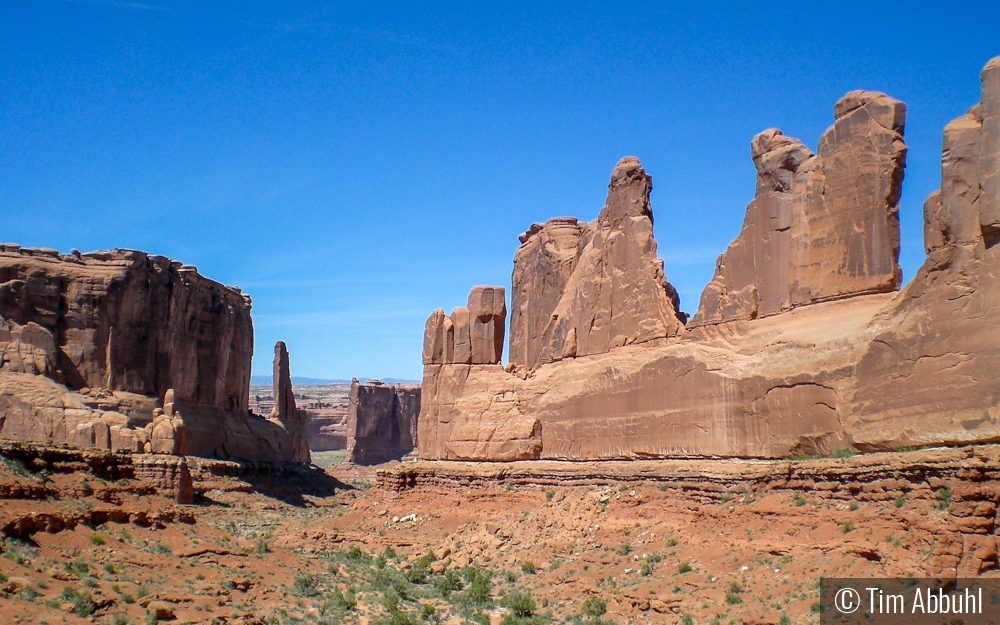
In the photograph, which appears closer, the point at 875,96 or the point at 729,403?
the point at 875,96

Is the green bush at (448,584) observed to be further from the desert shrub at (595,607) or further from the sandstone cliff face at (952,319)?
the sandstone cliff face at (952,319)

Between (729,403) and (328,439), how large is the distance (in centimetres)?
9668

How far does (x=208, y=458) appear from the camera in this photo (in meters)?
54.3

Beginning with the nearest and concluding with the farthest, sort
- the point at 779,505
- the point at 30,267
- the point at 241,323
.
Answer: the point at 779,505 → the point at 30,267 → the point at 241,323

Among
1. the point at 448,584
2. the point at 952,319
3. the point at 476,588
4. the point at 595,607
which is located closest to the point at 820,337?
the point at 952,319

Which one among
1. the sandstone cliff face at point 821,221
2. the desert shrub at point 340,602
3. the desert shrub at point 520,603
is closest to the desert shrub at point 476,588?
the desert shrub at point 520,603

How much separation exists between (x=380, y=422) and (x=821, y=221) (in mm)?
73050

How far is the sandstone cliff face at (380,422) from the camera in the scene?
9475 centimetres

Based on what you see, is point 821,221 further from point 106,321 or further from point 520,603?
point 106,321

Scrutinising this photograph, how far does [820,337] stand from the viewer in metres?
25.0

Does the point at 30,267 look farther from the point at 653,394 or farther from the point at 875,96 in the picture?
the point at 875,96

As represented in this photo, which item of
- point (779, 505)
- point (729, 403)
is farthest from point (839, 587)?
point (729, 403)

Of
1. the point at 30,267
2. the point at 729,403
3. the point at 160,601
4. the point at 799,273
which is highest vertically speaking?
the point at 30,267

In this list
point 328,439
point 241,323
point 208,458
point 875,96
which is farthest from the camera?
point 328,439
